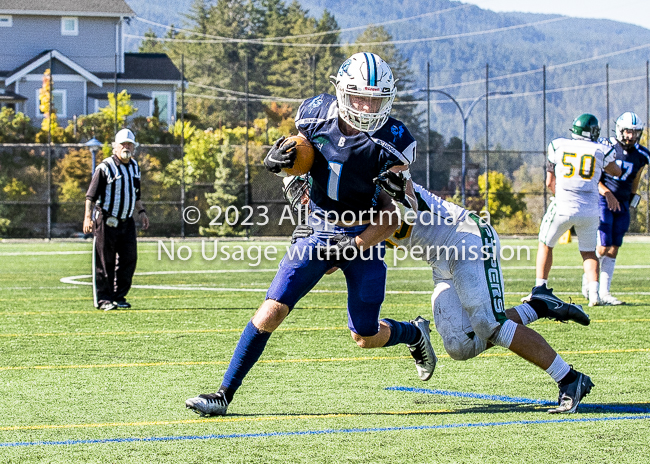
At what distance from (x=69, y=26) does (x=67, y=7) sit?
2.93 ft

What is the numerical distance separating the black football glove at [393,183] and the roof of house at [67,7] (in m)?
42.5

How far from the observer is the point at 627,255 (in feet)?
63.0

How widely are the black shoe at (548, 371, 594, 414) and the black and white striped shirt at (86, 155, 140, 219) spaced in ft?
20.3

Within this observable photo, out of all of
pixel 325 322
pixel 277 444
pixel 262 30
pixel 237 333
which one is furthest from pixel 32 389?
pixel 262 30

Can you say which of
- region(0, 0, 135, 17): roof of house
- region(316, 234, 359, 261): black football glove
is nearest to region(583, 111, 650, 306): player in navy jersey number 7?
region(316, 234, 359, 261): black football glove

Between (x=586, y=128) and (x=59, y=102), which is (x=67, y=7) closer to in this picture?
(x=59, y=102)

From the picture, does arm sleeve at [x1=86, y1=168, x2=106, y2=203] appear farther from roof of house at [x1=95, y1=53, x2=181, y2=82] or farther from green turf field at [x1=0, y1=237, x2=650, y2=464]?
roof of house at [x1=95, y1=53, x2=181, y2=82]

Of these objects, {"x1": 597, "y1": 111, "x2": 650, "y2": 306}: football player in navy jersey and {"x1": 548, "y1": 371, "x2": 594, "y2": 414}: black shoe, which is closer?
{"x1": 548, "y1": 371, "x2": 594, "y2": 414}: black shoe

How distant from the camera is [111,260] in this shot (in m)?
10.3

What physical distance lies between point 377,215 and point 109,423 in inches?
71.2

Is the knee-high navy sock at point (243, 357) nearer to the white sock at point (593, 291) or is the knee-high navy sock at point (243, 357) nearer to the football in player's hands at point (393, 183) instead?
the football in player's hands at point (393, 183)

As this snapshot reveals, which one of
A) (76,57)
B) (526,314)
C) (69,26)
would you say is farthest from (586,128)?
(69,26)

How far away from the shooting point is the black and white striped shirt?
10133 mm

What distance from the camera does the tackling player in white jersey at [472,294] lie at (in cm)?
523
